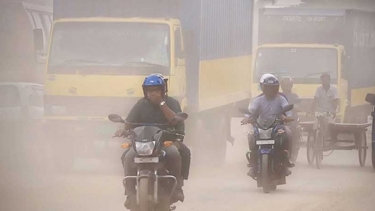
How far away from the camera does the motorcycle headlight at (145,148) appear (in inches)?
350

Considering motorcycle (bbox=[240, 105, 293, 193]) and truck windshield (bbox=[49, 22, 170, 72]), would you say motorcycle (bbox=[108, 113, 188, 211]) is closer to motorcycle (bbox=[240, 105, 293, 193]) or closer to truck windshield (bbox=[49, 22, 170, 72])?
motorcycle (bbox=[240, 105, 293, 193])

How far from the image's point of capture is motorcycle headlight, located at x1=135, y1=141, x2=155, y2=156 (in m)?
8.90

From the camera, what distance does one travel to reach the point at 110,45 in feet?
51.1

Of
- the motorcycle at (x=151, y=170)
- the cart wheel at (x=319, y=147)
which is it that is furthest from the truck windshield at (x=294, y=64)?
the motorcycle at (x=151, y=170)

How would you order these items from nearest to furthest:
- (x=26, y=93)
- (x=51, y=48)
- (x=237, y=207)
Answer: (x=237, y=207) < (x=51, y=48) < (x=26, y=93)

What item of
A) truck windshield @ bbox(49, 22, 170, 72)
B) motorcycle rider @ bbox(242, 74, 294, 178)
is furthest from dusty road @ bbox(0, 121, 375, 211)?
truck windshield @ bbox(49, 22, 170, 72)

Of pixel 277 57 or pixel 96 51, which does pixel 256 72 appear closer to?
pixel 277 57

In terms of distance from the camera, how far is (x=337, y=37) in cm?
2194

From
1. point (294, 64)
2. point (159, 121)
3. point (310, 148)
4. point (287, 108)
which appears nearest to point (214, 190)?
point (287, 108)

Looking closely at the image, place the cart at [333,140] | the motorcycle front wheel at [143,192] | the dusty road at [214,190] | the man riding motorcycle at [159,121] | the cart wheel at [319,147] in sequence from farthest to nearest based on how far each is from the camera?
1. the cart at [333,140]
2. the cart wheel at [319,147]
3. the dusty road at [214,190]
4. the man riding motorcycle at [159,121]
5. the motorcycle front wheel at [143,192]

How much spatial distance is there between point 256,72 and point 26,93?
5.09m

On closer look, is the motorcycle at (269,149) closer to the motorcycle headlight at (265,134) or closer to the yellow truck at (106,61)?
the motorcycle headlight at (265,134)

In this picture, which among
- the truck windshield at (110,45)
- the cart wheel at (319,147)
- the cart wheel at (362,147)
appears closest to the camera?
the truck windshield at (110,45)

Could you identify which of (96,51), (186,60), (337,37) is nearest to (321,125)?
(186,60)
